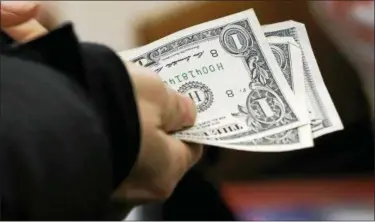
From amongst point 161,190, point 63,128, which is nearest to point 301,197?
point 161,190

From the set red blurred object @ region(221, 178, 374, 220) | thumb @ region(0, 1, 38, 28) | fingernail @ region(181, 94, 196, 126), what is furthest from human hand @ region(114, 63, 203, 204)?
Result: red blurred object @ region(221, 178, 374, 220)

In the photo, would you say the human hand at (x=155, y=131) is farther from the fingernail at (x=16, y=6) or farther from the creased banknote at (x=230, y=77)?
the fingernail at (x=16, y=6)

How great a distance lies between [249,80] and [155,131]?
59 mm

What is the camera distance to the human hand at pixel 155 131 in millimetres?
332

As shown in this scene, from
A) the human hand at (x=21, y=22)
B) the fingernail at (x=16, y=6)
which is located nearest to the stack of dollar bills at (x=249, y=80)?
the human hand at (x=21, y=22)

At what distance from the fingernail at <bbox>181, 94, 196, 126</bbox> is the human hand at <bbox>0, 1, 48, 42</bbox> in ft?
0.34

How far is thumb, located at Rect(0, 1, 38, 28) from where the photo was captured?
466mm

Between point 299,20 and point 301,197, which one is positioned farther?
point 301,197

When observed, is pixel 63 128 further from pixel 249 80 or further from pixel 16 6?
pixel 16 6

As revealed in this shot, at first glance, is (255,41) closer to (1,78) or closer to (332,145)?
(1,78)

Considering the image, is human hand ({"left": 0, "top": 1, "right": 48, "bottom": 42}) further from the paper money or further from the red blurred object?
the red blurred object

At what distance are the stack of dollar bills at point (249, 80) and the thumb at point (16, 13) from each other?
0.18 metres

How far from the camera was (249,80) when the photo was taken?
0.32 meters

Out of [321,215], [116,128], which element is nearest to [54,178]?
[116,128]
